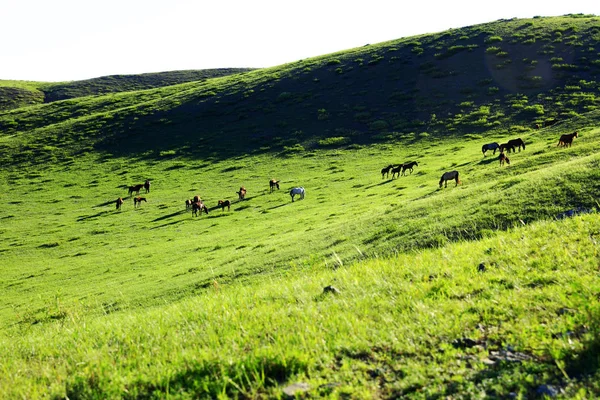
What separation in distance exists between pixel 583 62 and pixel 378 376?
101 meters

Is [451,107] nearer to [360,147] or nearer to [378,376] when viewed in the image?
[360,147]

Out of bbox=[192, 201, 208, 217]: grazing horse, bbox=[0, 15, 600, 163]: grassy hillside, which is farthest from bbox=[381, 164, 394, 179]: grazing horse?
bbox=[192, 201, 208, 217]: grazing horse

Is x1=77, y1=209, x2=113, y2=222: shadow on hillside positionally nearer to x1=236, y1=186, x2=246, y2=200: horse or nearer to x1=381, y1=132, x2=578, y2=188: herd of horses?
x1=236, y1=186, x2=246, y2=200: horse

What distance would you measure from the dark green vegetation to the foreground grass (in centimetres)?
3

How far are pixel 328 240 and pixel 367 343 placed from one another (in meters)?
16.2

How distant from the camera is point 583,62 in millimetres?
83125

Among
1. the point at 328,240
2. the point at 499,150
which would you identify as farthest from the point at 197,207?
the point at 499,150

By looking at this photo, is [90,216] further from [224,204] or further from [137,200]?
[224,204]

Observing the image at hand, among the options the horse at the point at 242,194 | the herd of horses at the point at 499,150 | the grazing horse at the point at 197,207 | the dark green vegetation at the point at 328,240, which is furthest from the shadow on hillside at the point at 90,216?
the herd of horses at the point at 499,150

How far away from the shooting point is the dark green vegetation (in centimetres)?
476

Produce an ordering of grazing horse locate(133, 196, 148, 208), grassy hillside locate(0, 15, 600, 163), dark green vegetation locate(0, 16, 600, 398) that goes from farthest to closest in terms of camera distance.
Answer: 1. grassy hillside locate(0, 15, 600, 163)
2. grazing horse locate(133, 196, 148, 208)
3. dark green vegetation locate(0, 16, 600, 398)

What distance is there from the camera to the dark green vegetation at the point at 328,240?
4762 mm

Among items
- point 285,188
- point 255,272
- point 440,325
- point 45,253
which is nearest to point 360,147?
point 285,188

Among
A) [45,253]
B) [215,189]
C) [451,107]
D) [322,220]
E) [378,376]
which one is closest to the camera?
[378,376]
